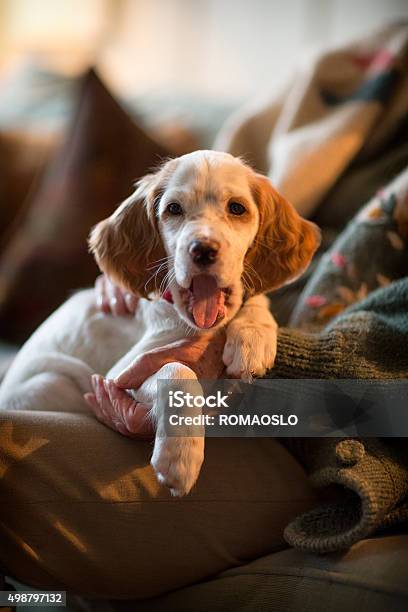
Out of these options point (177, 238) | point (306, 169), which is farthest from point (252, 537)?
point (306, 169)

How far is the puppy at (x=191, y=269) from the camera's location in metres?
0.78

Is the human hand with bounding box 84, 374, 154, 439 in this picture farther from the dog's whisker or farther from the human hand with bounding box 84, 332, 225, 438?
the dog's whisker

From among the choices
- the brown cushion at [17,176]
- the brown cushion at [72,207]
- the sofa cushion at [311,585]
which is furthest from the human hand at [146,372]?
the brown cushion at [17,176]

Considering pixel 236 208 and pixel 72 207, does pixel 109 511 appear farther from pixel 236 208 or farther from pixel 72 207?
pixel 72 207

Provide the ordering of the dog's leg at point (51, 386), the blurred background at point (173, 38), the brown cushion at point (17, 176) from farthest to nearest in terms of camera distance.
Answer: the blurred background at point (173, 38)
the brown cushion at point (17, 176)
the dog's leg at point (51, 386)

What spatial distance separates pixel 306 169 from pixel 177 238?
1.66 ft

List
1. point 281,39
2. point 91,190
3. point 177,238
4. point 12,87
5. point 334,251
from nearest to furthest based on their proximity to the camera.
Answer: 1. point 177,238
2. point 334,251
3. point 91,190
4. point 12,87
5. point 281,39

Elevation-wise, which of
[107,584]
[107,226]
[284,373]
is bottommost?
[107,584]

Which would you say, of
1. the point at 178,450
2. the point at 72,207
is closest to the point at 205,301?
the point at 178,450

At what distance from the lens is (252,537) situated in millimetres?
899

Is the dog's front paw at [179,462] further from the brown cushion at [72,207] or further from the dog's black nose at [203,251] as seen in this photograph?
the brown cushion at [72,207]

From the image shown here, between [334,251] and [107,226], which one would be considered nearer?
[107,226]

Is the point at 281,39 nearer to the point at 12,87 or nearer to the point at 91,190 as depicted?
the point at 12,87

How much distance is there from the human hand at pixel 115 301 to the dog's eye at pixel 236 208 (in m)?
0.23
